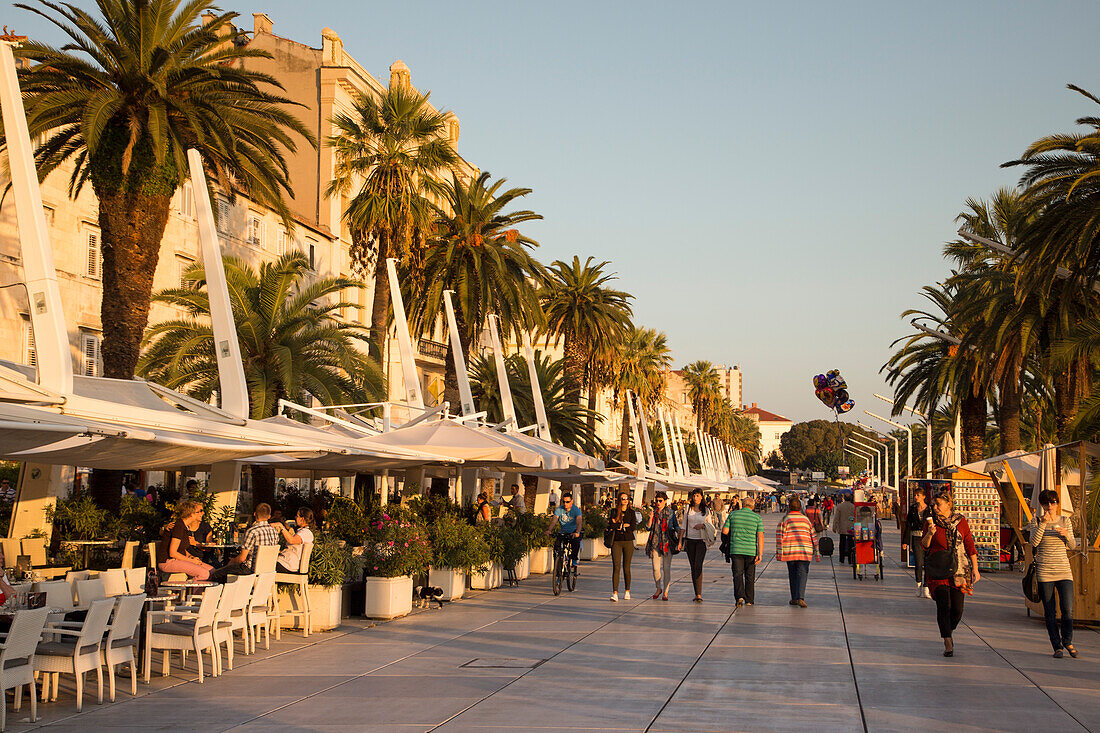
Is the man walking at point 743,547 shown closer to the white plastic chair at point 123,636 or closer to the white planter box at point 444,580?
the white planter box at point 444,580

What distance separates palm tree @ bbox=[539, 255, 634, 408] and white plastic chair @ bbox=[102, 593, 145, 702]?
4002cm

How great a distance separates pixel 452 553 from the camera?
66.6 feet

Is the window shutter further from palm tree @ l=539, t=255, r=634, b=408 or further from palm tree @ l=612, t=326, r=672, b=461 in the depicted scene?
palm tree @ l=612, t=326, r=672, b=461

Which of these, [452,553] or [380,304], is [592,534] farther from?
[452,553]

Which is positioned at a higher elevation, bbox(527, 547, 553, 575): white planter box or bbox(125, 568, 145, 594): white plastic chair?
bbox(125, 568, 145, 594): white plastic chair

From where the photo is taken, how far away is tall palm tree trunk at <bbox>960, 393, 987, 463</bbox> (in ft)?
133

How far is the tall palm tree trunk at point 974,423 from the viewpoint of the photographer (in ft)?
133

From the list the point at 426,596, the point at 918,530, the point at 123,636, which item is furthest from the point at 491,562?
the point at 123,636

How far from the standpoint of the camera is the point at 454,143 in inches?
2820

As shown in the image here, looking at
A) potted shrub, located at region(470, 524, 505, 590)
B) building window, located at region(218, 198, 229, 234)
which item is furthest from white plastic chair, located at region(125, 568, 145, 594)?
building window, located at region(218, 198, 229, 234)

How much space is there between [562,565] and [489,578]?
61.6 inches

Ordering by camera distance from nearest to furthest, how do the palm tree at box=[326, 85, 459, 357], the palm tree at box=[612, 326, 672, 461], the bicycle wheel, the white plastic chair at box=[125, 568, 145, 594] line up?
the white plastic chair at box=[125, 568, 145, 594] < the bicycle wheel < the palm tree at box=[326, 85, 459, 357] < the palm tree at box=[612, 326, 672, 461]

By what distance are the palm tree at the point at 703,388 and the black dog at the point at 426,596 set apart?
8541cm

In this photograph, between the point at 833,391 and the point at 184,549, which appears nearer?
the point at 184,549
